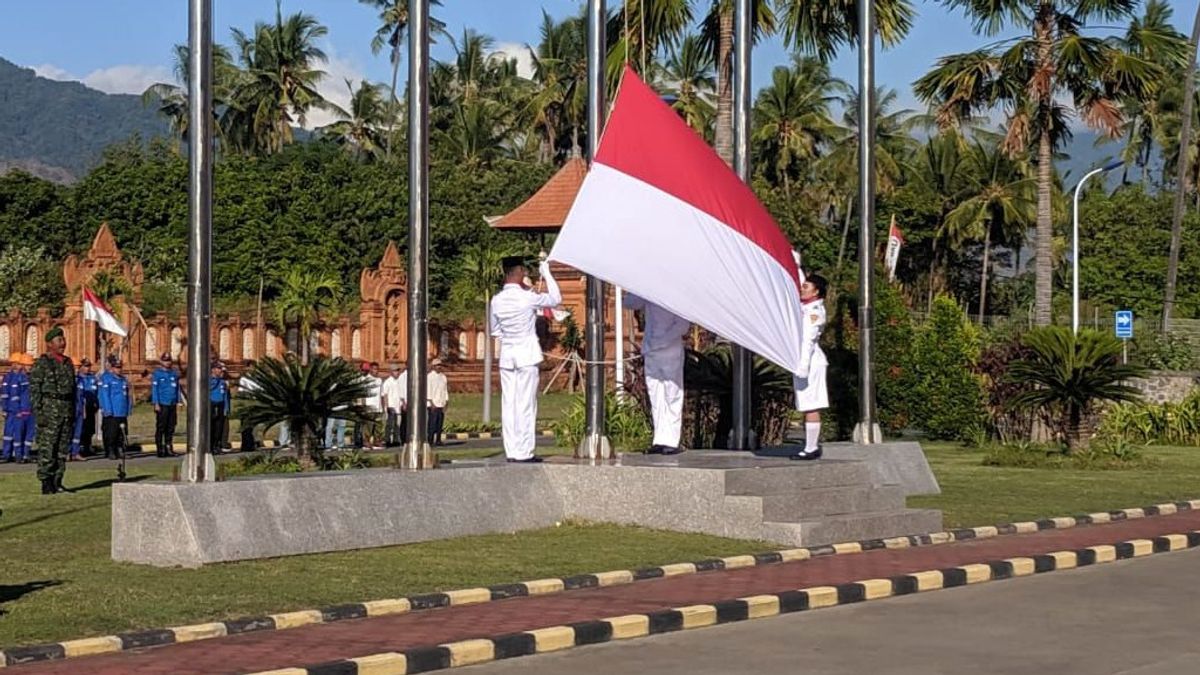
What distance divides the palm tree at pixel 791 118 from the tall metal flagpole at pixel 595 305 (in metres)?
65.7

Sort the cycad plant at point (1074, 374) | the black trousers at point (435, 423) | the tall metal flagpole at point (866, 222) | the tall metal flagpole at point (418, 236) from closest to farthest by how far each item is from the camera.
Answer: the tall metal flagpole at point (418, 236) < the tall metal flagpole at point (866, 222) < the cycad plant at point (1074, 374) < the black trousers at point (435, 423)

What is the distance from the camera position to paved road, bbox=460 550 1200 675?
34.1ft

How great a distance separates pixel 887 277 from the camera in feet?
114

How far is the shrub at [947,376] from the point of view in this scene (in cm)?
3338

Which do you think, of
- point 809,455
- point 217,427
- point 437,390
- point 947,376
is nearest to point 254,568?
point 809,455

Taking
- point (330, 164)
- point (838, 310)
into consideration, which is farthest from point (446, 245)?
point (838, 310)

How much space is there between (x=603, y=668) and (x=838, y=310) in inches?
733

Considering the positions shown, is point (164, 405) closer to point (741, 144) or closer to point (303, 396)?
point (303, 396)

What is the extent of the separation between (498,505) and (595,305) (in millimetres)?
2267

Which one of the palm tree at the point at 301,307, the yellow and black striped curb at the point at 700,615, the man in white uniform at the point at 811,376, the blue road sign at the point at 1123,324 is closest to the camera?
the yellow and black striped curb at the point at 700,615

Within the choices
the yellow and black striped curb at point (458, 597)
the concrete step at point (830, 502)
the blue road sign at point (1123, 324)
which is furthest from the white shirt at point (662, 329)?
the blue road sign at point (1123, 324)

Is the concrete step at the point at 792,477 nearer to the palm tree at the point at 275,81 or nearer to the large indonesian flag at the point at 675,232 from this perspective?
the large indonesian flag at the point at 675,232

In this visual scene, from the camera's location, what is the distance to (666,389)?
1870 centimetres

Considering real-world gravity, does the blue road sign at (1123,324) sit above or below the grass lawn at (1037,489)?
above
